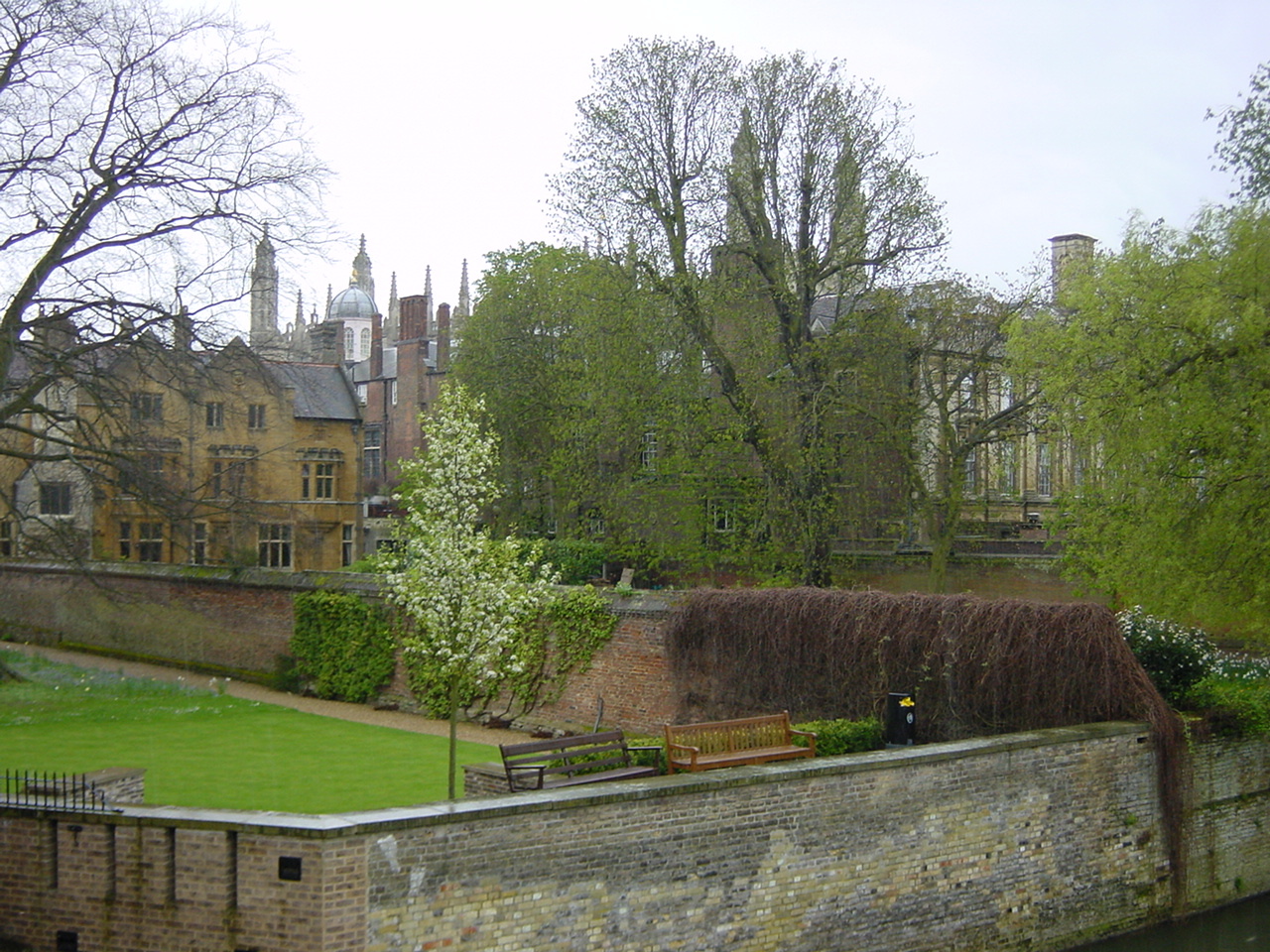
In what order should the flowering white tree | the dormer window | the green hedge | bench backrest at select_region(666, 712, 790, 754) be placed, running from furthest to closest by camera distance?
the dormer window
the green hedge
the flowering white tree
bench backrest at select_region(666, 712, 790, 754)

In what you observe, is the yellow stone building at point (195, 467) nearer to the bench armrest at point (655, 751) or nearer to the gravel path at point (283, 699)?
the gravel path at point (283, 699)

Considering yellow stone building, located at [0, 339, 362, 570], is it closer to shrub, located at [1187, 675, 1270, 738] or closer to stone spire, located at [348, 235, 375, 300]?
shrub, located at [1187, 675, 1270, 738]

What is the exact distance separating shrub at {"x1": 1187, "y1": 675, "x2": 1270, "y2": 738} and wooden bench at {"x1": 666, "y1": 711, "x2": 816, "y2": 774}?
4.81 meters

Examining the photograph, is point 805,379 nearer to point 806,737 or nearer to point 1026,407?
point 1026,407

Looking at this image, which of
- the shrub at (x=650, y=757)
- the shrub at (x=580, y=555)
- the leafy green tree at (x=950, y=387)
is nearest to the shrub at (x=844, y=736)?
the shrub at (x=650, y=757)

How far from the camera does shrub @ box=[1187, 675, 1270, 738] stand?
1523 centimetres

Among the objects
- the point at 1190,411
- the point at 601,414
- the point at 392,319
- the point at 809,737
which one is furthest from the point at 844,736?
the point at 392,319

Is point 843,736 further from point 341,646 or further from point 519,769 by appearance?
point 341,646

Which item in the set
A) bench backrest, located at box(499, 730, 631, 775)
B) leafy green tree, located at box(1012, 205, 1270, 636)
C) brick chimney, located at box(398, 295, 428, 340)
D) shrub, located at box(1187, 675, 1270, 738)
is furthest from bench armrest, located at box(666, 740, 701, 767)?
brick chimney, located at box(398, 295, 428, 340)

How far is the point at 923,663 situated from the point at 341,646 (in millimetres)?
13289

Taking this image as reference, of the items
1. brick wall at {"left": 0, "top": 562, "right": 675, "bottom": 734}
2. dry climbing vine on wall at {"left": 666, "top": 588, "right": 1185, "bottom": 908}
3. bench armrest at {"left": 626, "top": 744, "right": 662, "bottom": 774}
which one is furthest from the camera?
brick wall at {"left": 0, "top": 562, "right": 675, "bottom": 734}

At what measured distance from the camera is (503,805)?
9.73 metres

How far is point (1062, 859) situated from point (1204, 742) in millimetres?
2799

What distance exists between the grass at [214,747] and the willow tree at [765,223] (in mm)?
9927
